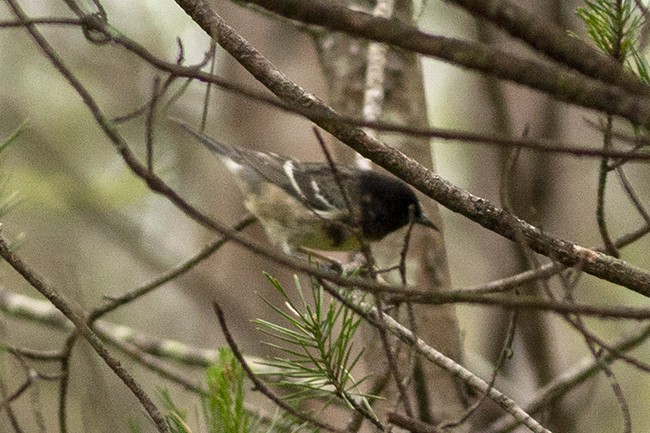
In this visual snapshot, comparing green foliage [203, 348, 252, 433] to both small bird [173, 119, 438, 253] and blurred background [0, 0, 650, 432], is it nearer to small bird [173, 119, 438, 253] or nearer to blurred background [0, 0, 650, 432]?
small bird [173, 119, 438, 253]

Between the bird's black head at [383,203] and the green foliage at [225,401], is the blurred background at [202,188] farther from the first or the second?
the green foliage at [225,401]

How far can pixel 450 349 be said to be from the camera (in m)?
3.11

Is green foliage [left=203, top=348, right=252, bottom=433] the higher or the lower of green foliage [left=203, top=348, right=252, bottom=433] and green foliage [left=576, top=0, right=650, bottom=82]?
the lower

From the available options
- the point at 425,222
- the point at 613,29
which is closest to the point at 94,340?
the point at 613,29

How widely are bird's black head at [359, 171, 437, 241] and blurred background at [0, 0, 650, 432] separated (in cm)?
90

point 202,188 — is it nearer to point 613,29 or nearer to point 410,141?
point 410,141

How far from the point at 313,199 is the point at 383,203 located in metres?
0.43

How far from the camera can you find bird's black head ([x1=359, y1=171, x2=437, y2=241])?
342 cm

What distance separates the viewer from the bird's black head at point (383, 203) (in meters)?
3.42

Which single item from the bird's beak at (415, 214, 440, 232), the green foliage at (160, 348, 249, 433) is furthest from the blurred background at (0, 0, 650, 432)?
the green foliage at (160, 348, 249, 433)

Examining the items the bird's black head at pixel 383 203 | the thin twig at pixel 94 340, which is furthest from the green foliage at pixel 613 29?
the bird's black head at pixel 383 203

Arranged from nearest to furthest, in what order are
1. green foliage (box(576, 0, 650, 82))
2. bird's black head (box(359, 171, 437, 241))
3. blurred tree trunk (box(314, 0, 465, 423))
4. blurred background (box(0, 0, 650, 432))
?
green foliage (box(576, 0, 650, 82)) → blurred tree trunk (box(314, 0, 465, 423)) → bird's black head (box(359, 171, 437, 241)) → blurred background (box(0, 0, 650, 432))

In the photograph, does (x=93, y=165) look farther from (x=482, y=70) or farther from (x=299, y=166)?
(x=482, y=70)

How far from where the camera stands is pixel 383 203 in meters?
3.54
